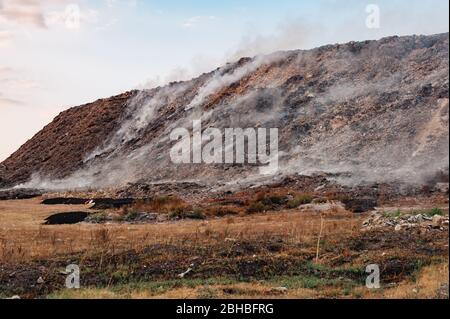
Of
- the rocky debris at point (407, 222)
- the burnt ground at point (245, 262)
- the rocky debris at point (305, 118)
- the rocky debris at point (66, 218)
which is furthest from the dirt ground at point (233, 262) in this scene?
the rocky debris at point (305, 118)

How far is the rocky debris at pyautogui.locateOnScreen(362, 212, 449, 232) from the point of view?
65.4ft

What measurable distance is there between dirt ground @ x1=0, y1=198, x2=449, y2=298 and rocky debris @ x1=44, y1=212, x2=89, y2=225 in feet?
20.2

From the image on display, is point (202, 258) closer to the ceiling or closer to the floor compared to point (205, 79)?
closer to the floor

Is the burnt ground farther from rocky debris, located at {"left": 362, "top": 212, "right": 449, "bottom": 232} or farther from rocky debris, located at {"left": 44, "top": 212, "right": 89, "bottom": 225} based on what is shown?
rocky debris, located at {"left": 44, "top": 212, "right": 89, "bottom": 225}

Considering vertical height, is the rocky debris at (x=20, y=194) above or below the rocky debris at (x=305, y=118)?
below

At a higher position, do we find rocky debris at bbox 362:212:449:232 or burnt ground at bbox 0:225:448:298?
rocky debris at bbox 362:212:449:232

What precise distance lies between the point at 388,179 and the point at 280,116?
56.5 feet

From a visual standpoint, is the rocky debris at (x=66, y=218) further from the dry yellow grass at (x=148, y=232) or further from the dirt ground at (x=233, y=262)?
the dirt ground at (x=233, y=262)

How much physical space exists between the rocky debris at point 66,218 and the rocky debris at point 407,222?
1648 cm

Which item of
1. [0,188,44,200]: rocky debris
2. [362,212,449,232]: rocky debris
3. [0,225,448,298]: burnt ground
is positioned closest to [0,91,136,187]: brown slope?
[0,188,44,200]: rocky debris

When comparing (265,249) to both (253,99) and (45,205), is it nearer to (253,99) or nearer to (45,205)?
(45,205)

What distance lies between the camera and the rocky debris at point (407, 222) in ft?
65.4

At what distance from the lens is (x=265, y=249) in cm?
1780
